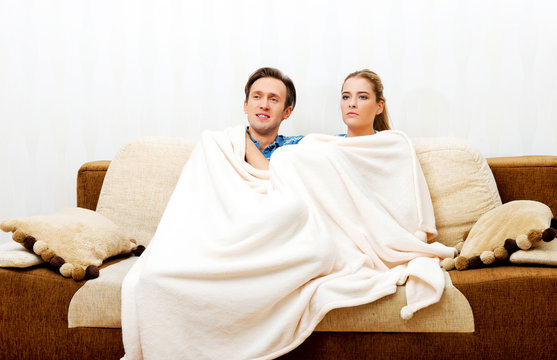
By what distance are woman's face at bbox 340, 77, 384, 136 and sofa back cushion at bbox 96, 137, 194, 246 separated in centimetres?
78

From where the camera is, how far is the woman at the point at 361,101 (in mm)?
2375

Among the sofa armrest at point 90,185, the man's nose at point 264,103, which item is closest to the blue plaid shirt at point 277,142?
the man's nose at point 264,103

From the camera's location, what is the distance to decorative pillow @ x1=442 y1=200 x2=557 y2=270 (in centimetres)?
167

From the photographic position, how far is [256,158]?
7.63 feet

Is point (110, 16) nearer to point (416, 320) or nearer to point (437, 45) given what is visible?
point (437, 45)

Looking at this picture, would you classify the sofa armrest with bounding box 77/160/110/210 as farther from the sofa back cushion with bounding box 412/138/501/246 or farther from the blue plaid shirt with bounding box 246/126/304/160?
the sofa back cushion with bounding box 412/138/501/246

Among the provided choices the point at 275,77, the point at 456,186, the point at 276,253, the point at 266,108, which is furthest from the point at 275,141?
the point at 276,253

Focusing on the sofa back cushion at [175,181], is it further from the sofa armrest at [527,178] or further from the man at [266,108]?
the man at [266,108]

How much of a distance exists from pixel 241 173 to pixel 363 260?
648 mm

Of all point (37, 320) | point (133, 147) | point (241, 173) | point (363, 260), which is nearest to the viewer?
point (37, 320)

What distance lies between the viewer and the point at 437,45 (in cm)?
274

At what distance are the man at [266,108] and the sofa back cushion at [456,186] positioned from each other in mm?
673

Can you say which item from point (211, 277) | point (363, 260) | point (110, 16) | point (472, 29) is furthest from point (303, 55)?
point (211, 277)

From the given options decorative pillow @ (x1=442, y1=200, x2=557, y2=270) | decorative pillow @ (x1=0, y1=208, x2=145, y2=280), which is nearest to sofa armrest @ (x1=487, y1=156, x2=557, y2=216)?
decorative pillow @ (x1=442, y1=200, x2=557, y2=270)
